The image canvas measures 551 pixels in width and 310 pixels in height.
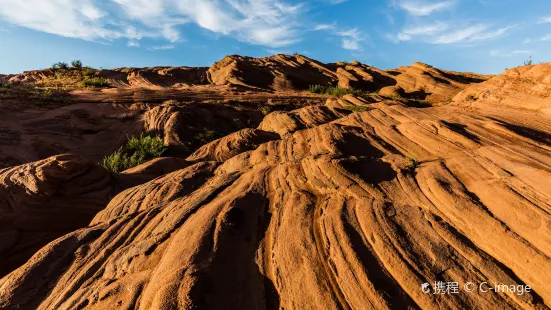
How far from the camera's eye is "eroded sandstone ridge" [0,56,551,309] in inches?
145

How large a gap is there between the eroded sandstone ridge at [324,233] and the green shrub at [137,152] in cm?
404

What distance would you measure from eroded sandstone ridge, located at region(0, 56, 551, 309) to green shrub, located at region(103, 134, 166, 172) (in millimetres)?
4042

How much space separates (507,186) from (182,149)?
43.0 feet

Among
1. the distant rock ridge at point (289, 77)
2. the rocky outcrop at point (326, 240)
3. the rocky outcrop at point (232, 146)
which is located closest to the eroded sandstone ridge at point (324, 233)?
the rocky outcrop at point (326, 240)

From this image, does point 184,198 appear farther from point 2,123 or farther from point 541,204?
point 2,123

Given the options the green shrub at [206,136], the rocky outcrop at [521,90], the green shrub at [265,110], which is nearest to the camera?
the rocky outcrop at [521,90]

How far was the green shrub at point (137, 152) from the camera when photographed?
40.8 feet

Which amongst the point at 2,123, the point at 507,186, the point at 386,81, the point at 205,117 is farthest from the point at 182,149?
the point at 386,81

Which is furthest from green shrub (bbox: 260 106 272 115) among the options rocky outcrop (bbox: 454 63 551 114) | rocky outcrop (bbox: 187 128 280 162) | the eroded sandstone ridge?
the eroded sandstone ridge

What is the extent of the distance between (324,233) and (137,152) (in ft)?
38.2

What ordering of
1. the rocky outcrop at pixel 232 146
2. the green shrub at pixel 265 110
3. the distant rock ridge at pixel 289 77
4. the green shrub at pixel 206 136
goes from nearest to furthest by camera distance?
the rocky outcrop at pixel 232 146 → the green shrub at pixel 206 136 → the green shrub at pixel 265 110 → the distant rock ridge at pixel 289 77

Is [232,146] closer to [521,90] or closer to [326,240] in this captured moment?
[326,240]

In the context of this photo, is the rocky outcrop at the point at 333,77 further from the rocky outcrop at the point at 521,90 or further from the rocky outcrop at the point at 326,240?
the rocky outcrop at the point at 326,240

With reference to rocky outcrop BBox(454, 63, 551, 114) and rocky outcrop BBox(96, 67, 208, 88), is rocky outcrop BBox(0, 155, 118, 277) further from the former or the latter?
rocky outcrop BBox(96, 67, 208, 88)
